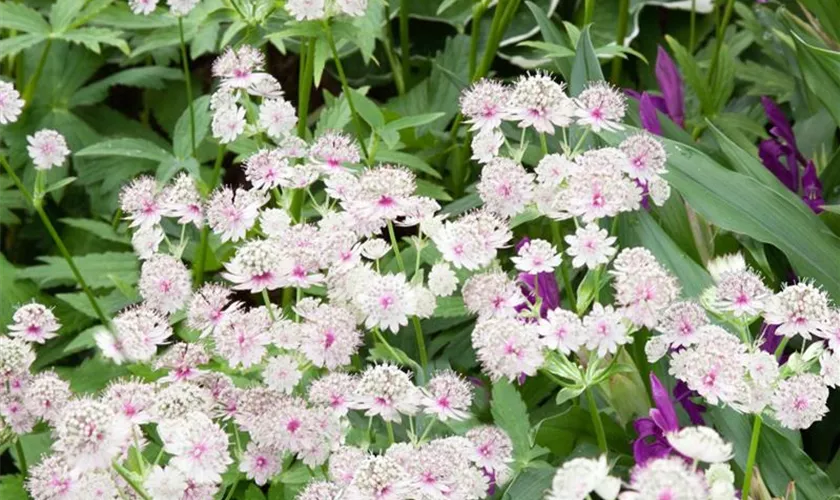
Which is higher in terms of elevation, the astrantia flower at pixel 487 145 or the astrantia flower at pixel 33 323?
the astrantia flower at pixel 487 145

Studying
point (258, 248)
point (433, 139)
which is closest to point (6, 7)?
point (433, 139)

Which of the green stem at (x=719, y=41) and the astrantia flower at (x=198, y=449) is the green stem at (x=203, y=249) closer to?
the astrantia flower at (x=198, y=449)

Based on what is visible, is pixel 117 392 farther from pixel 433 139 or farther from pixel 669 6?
pixel 669 6

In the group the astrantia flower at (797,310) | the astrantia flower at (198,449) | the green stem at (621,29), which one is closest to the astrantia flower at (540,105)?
the astrantia flower at (797,310)

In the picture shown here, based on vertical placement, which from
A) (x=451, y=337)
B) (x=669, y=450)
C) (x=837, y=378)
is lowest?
(x=451, y=337)

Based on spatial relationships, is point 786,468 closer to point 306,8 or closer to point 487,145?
point 487,145

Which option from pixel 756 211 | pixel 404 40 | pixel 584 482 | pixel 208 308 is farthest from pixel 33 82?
pixel 584 482

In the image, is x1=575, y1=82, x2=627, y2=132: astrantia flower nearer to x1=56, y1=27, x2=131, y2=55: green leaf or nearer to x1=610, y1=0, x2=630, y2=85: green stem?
x1=610, y1=0, x2=630, y2=85: green stem

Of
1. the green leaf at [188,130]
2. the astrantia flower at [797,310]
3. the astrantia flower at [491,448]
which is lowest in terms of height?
the green leaf at [188,130]
